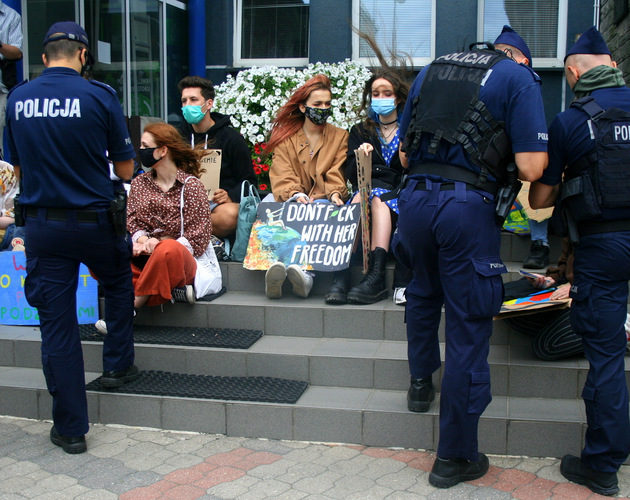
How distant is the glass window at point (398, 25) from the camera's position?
29.7 ft

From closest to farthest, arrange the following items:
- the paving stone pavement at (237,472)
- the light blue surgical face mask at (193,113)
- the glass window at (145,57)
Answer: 1. the paving stone pavement at (237,472)
2. the light blue surgical face mask at (193,113)
3. the glass window at (145,57)

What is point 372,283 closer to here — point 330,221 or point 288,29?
point 330,221

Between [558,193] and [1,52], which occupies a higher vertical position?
[1,52]

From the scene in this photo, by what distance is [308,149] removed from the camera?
612 cm

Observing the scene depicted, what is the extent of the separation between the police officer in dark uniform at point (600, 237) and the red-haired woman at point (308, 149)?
7.96 feet

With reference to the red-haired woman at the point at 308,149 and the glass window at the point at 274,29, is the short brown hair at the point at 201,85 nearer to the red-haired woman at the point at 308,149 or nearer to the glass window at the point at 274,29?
the red-haired woman at the point at 308,149

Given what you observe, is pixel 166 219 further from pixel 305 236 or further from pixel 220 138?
pixel 220 138

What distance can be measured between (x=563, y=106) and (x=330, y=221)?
4446 millimetres

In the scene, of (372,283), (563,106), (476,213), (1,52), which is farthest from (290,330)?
(563,106)

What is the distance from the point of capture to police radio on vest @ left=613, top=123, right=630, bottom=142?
3451mm

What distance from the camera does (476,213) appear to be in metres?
3.47

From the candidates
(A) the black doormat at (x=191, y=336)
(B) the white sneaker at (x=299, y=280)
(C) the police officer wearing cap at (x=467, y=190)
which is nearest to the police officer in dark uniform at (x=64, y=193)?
(A) the black doormat at (x=191, y=336)

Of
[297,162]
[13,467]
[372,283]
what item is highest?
[297,162]

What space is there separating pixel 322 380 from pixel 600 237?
1926 mm
